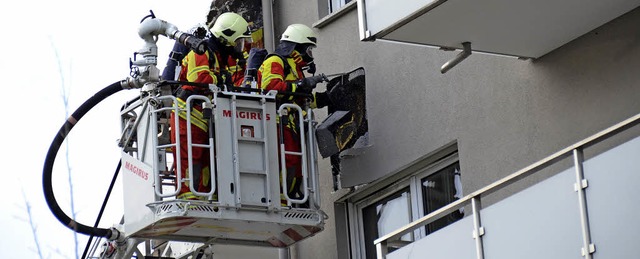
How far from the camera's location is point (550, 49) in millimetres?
12852

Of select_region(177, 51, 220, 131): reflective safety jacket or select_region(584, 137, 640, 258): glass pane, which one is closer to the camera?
select_region(584, 137, 640, 258): glass pane

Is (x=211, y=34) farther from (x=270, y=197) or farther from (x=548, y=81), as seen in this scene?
(x=548, y=81)

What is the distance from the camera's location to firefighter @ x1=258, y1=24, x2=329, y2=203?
14367mm

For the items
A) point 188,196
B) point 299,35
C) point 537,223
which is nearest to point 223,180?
point 188,196

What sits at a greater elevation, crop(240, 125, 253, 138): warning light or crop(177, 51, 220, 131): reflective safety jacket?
crop(177, 51, 220, 131): reflective safety jacket

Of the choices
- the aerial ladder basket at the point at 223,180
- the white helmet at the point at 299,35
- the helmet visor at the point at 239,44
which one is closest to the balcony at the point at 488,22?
the aerial ladder basket at the point at 223,180

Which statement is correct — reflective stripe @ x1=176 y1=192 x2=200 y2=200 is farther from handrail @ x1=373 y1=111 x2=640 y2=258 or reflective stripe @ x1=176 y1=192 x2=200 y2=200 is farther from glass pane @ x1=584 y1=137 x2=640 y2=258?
glass pane @ x1=584 y1=137 x2=640 y2=258

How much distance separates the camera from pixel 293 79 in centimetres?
1484

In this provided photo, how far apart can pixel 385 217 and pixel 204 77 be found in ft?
7.52

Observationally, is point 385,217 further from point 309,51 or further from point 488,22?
point 488,22

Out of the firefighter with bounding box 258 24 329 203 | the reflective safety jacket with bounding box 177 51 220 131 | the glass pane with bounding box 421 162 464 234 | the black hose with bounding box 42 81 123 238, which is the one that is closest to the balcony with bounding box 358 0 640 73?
Answer: the glass pane with bounding box 421 162 464 234

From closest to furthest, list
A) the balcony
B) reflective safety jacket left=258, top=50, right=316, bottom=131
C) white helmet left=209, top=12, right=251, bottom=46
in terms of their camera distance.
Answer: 1. the balcony
2. reflective safety jacket left=258, top=50, right=316, bottom=131
3. white helmet left=209, top=12, right=251, bottom=46

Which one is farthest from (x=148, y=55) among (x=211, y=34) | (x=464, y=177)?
(x=464, y=177)

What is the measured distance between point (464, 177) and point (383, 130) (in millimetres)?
1456
